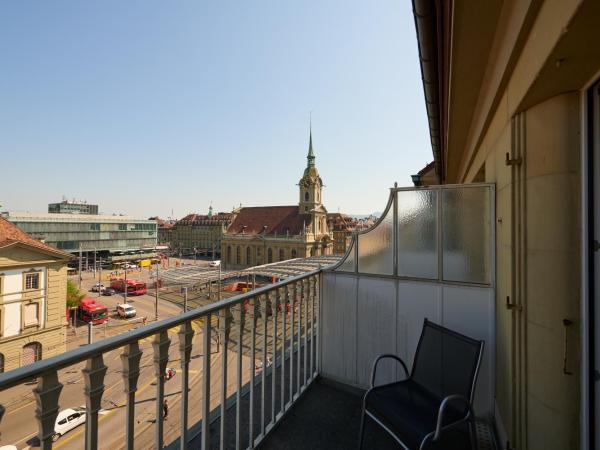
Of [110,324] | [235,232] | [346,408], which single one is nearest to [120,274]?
[235,232]

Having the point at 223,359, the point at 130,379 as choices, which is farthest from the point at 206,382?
the point at 130,379

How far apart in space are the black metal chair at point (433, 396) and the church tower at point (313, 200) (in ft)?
135

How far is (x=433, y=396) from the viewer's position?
196cm

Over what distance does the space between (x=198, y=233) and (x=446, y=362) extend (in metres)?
73.6

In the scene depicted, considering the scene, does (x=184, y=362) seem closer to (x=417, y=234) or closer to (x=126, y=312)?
(x=417, y=234)

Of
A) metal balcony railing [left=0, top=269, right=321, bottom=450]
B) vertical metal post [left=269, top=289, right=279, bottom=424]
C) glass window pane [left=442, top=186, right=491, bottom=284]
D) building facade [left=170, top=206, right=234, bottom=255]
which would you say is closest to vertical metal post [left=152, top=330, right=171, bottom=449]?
metal balcony railing [left=0, top=269, right=321, bottom=450]

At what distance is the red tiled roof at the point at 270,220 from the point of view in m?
44.8

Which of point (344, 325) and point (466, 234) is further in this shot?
point (344, 325)

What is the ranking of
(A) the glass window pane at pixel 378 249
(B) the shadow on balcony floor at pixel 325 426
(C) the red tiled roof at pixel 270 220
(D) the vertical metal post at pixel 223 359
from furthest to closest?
(C) the red tiled roof at pixel 270 220, (A) the glass window pane at pixel 378 249, (B) the shadow on balcony floor at pixel 325 426, (D) the vertical metal post at pixel 223 359

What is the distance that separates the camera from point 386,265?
2635mm

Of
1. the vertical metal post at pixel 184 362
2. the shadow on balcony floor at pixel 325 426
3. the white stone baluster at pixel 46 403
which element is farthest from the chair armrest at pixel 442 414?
the white stone baluster at pixel 46 403

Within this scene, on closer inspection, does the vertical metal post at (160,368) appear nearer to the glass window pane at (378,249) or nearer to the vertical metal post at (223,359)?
the vertical metal post at (223,359)

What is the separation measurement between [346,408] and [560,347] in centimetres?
167

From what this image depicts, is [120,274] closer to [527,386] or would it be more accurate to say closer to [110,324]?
[110,324]
